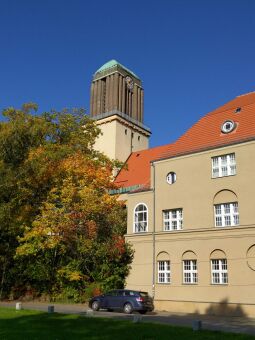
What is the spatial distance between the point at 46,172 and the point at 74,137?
6.62 metres

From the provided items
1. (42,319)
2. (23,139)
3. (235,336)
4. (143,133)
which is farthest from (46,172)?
(143,133)

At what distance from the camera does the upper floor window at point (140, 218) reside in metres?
34.6

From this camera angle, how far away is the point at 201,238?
3031 cm

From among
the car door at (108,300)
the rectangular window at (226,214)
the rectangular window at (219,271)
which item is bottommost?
the car door at (108,300)

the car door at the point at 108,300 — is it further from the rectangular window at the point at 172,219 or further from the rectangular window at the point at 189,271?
the rectangular window at the point at 172,219

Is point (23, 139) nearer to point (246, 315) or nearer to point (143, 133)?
point (246, 315)

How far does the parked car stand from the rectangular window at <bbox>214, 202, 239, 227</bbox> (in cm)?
703

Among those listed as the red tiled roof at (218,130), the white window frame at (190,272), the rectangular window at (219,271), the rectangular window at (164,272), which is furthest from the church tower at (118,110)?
the rectangular window at (219,271)

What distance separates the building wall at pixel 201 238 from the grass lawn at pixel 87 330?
10459 millimetres

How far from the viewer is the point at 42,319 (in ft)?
68.1

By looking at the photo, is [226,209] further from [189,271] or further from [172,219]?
[189,271]

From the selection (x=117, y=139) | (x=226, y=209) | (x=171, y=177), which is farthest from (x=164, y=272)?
(x=117, y=139)

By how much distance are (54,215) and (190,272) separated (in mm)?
10983

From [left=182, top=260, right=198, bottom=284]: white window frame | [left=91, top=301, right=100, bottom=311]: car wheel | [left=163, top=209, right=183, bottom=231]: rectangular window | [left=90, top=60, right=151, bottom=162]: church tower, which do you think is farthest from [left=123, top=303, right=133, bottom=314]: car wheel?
[left=90, top=60, right=151, bottom=162]: church tower
